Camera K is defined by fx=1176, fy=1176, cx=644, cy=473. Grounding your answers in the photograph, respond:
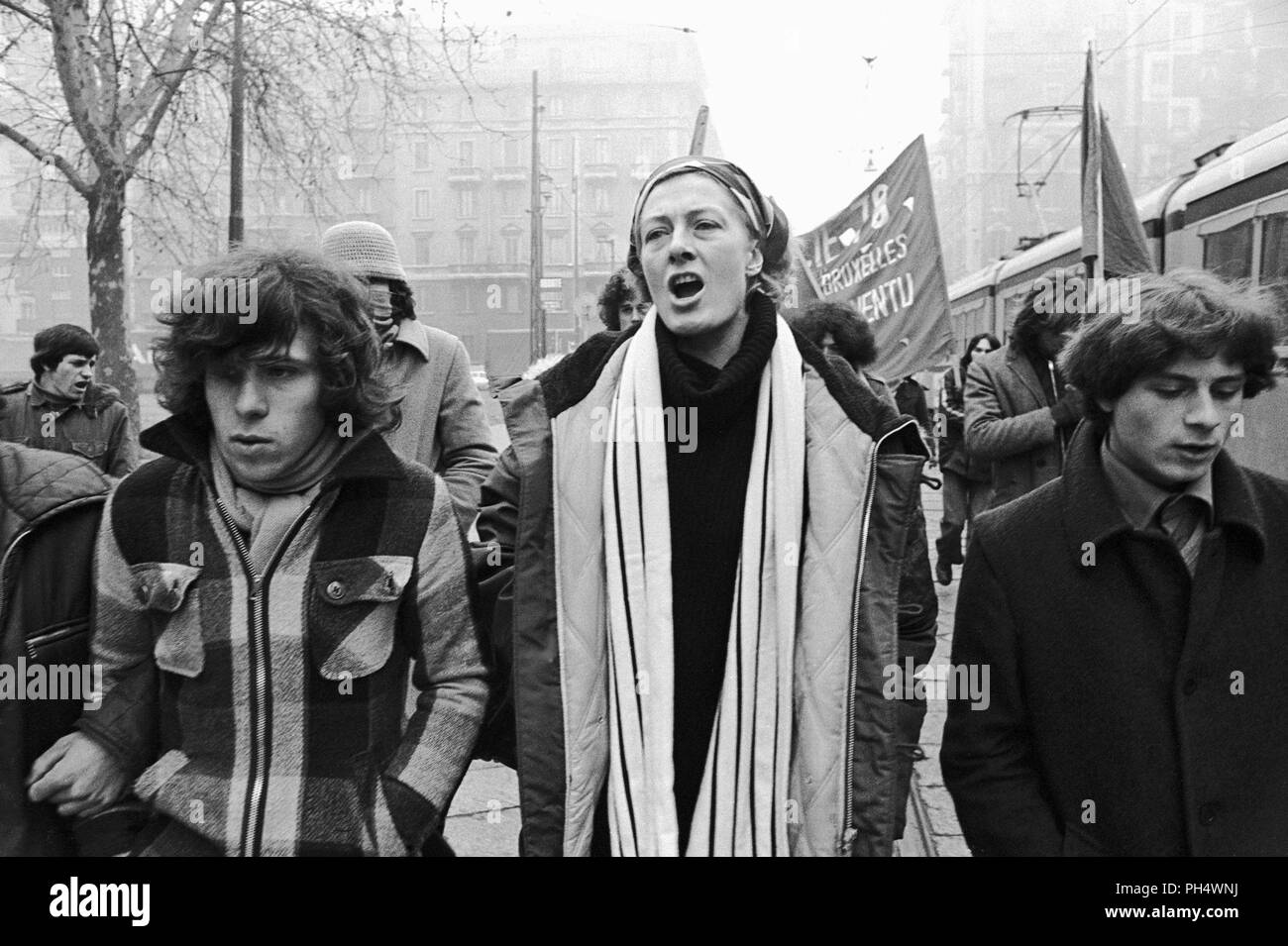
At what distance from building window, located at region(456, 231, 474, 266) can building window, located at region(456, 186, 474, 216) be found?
725 millimetres

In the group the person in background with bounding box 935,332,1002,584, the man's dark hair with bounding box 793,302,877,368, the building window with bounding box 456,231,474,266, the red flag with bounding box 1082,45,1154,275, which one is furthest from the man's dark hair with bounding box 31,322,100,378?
the building window with bounding box 456,231,474,266

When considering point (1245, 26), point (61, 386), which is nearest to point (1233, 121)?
point (1245, 26)

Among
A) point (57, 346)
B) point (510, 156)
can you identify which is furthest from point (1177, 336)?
point (510, 156)

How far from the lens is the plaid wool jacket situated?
6.53 ft

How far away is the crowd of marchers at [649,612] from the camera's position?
2012 mm

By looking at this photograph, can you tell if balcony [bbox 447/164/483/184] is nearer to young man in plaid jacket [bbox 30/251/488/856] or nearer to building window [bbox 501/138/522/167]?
building window [bbox 501/138/522/167]

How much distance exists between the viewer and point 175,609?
201 centimetres

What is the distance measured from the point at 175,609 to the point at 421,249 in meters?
38.1

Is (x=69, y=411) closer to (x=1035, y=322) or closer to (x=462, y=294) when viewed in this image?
(x=1035, y=322)

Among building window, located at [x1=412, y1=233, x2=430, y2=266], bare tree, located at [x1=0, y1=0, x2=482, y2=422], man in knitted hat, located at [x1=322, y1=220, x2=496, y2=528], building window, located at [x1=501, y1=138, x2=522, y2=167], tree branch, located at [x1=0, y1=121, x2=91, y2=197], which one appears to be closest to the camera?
man in knitted hat, located at [x1=322, y1=220, x2=496, y2=528]
